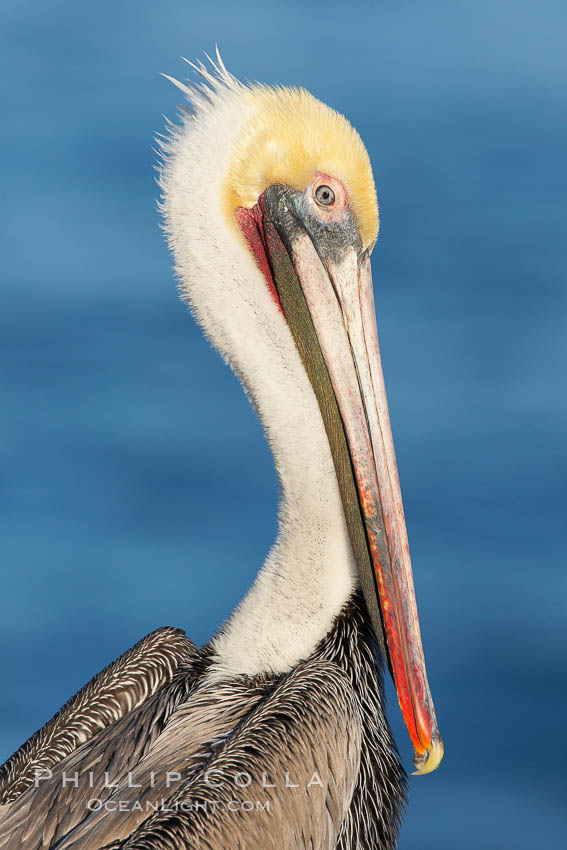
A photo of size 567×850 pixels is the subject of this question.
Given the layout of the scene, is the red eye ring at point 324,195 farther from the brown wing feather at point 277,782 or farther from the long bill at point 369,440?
the brown wing feather at point 277,782

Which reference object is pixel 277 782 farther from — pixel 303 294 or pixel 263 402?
pixel 303 294

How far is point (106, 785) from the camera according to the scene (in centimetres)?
380

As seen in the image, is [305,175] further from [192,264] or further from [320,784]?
[320,784]

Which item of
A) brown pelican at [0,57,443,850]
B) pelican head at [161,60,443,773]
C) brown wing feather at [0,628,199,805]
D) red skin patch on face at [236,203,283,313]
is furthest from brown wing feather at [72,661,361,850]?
red skin patch on face at [236,203,283,313]

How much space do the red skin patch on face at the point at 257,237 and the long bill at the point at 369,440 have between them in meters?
0.02

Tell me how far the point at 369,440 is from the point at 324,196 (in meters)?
0.83

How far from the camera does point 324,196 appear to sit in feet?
13.6

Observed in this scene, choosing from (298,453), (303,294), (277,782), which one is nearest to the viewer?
(277,782)

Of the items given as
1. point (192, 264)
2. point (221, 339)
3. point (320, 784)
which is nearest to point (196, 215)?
point (192, 264)

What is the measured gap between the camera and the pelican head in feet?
13.3

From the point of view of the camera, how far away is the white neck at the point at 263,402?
3990 mm

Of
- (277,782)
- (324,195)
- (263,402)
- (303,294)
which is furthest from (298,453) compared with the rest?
(277,782)

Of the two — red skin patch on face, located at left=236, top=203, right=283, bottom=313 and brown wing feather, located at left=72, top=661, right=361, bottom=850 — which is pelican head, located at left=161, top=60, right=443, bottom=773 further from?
brown wing feather, located at left=72, top=661, right=361, bottom=850

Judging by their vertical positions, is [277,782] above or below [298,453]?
below
